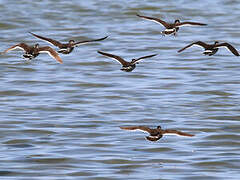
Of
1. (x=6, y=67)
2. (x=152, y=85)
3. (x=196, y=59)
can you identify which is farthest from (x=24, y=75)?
(x=196, y=59)

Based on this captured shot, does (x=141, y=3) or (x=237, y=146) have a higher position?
(x=141, y=3)

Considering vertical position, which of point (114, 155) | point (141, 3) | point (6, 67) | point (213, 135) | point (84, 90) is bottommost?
point (114, 155)

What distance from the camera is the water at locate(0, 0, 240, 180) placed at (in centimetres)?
1864

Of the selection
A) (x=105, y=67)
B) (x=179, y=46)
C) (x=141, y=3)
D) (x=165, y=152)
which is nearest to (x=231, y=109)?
(x=165, y=152)

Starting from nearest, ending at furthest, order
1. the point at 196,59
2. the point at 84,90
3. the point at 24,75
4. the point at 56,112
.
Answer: the point at 56,112, the point at 84,90, the point at 24,75, the point at 196,59

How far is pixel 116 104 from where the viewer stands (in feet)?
82.9

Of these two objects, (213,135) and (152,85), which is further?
(152,85)

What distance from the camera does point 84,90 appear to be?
27484 mm

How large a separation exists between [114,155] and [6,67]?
40.8ft

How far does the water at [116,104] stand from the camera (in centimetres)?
1864

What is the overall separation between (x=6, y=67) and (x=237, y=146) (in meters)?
12.4

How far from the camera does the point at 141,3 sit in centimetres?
4822

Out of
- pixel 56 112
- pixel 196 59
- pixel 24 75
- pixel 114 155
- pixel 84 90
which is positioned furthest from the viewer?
pixel 196 59

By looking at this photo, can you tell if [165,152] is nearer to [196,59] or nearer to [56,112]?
[56,112]
